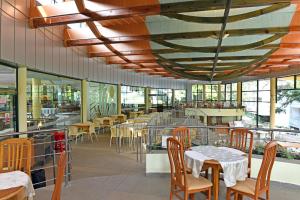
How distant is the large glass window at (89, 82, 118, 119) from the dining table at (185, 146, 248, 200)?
8.02 metres

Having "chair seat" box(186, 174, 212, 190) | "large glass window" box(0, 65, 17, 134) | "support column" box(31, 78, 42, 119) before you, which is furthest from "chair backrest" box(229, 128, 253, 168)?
"support column" box(31, 78, 42, 119)

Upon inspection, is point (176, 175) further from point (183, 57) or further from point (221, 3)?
point (183, 57)

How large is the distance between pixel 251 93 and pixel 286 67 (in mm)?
6137

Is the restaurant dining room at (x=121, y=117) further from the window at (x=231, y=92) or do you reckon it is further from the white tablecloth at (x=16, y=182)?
the window at (x=231, y=92)

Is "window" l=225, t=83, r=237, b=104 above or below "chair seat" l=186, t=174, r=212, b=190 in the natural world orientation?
above

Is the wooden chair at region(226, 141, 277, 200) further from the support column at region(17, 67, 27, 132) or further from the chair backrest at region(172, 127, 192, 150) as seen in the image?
the support column at region(17, 67, 27, 132)

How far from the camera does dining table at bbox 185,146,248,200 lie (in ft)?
9.50

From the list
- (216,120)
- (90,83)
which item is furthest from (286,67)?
(90,83)

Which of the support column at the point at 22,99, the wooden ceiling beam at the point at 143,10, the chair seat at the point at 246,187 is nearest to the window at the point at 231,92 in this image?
the wooden ceiling beam at the point at 143,10

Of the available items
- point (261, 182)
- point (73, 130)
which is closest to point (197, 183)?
point (261, 182)

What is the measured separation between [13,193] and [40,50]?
5.00 metres

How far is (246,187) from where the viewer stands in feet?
9.29

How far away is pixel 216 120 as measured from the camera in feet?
69.3

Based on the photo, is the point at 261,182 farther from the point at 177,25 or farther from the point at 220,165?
the point at 177,25
